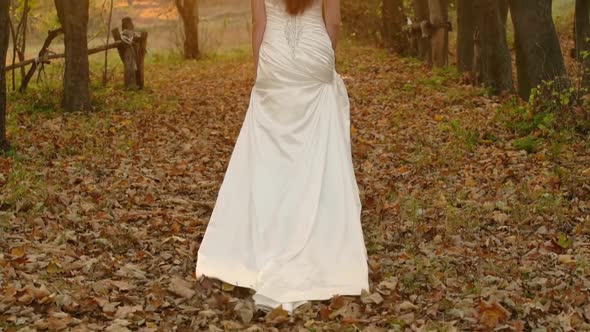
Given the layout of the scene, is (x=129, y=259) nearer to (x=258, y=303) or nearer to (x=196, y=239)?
(x=196, y=239)

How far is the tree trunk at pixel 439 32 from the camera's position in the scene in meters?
19.3

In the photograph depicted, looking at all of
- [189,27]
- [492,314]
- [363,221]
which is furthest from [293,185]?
[189,27]

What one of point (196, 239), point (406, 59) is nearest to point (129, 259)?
point (196, 239)

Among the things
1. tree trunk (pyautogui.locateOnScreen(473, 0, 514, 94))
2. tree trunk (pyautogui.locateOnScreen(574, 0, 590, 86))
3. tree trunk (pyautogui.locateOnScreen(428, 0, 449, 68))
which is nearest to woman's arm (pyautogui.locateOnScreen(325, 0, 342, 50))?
tree trunk (pyautogui.locateOnScreen(574, 0, 590, 86))

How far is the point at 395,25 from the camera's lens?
2567 cm

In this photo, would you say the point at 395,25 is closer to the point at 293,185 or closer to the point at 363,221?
the point at 363,221

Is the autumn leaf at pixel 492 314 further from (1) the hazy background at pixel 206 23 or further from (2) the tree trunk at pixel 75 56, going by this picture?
(1) the hazy background at pixel 206 23

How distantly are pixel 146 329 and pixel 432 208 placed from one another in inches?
148

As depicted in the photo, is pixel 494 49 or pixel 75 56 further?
pixel 494 49

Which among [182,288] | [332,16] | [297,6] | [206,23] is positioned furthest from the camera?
[206,23]

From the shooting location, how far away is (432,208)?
8008 mm

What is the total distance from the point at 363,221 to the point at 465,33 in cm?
1074

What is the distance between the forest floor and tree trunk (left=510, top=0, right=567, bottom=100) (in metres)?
0.78

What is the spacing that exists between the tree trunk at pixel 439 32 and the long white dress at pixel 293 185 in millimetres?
13572
